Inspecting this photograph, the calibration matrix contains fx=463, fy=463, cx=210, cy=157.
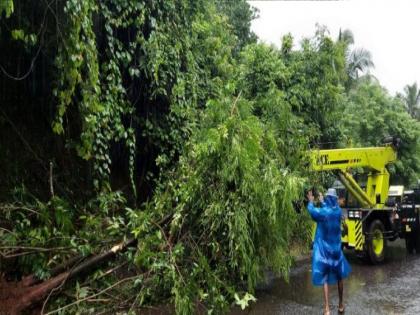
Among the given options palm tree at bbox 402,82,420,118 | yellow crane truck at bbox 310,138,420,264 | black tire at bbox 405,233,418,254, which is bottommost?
black tire at bbox 405,233,418,254

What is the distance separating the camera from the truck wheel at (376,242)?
10234 millimetres

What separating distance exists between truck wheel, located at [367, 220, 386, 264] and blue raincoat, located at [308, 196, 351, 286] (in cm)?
416

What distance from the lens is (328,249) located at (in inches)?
249

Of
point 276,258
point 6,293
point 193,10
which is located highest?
point 193,10

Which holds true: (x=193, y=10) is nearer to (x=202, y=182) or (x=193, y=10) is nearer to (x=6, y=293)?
(x=202, y=182)

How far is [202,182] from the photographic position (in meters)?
4.54

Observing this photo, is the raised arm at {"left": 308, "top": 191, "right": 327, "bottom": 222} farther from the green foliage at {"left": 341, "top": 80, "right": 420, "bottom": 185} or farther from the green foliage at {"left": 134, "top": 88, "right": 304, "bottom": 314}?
the green foliage at {"left": 341, "top": 80, "right": 420, "bottom": 185}

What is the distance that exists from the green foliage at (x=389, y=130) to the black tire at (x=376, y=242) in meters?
8.96

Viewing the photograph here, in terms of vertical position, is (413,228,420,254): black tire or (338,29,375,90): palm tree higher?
(338,29,375,90): palm tree

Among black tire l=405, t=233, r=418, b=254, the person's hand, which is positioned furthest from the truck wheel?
the person's hand

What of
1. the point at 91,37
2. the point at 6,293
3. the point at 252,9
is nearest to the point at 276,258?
the point at 6,293

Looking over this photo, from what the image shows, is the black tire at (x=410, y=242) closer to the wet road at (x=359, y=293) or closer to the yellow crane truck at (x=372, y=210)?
the yellow crane truck at (x=372, y=210)

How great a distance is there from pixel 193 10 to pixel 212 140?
5.18m

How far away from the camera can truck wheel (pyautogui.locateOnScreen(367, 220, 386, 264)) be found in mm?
10234
